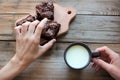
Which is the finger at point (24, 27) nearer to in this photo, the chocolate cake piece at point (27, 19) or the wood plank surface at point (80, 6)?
the chocolate cake piece at point (27, 19)

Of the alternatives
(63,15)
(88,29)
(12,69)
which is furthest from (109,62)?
(12,69)

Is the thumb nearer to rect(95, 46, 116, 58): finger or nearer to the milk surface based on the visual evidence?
the milk surface

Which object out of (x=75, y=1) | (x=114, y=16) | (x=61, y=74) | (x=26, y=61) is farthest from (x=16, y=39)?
(x=114, y=16)

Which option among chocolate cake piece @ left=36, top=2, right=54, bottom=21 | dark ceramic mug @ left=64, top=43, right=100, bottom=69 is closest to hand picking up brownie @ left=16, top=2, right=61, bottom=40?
chocolate cake piece @ left=36, top=2, right=54, bottom=21

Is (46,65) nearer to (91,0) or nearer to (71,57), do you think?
(71,57)

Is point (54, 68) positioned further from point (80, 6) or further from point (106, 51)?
point (80, 6)

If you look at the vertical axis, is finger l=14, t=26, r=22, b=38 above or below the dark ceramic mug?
above
